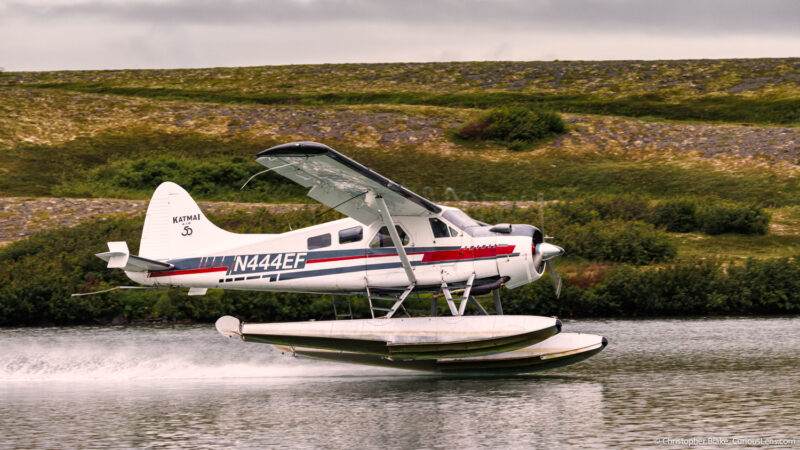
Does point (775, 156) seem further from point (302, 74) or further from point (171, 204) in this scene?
point (302, 74)

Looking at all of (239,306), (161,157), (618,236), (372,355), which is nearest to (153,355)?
(372,355)

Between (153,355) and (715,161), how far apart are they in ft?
99.2

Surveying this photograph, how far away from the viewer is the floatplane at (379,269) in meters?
16.8

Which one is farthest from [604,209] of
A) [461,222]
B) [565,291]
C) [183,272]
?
[183,272]

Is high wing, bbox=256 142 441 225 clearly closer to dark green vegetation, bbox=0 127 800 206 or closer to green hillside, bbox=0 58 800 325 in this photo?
green hillside, bbox=0 58 800 325

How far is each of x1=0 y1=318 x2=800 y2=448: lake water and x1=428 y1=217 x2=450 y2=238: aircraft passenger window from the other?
2733 mm

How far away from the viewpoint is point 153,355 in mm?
20859

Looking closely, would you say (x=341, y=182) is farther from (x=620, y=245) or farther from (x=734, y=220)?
(x=734, y=220)

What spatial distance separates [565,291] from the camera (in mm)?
27438

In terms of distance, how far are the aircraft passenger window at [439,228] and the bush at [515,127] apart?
1208 inches

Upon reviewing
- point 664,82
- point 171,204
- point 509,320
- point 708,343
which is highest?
point 664,82

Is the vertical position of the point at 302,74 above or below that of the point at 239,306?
above

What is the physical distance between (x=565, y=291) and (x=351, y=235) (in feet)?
35.9

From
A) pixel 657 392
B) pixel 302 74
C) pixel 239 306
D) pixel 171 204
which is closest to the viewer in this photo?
pixel 657 392
